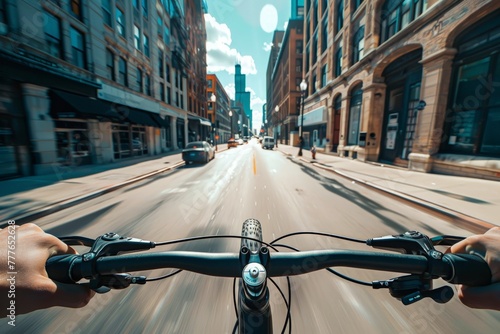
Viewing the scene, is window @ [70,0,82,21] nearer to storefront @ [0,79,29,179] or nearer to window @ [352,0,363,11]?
storefront @ [0,79,29,179]

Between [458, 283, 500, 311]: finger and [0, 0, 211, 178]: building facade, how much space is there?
517 inches

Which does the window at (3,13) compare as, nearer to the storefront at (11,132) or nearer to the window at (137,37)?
the storefront at (11,132)

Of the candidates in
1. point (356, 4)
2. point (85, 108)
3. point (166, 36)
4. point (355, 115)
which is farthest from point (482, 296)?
point (166, 36)

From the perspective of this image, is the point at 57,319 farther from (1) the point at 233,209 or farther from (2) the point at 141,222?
(1) the point at 233,209

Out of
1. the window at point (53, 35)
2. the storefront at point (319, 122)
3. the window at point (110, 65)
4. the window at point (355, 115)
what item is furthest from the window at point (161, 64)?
the window at point (355, 115)

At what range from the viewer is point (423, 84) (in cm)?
925

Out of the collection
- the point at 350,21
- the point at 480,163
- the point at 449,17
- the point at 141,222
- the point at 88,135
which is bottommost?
the point at 141,222

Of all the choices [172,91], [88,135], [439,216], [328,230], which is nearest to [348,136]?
[439,216]

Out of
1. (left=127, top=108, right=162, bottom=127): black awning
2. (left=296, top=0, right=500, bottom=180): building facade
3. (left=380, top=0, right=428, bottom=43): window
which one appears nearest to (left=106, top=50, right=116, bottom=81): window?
(left=127, top=108, right=162, bottom=127): black awning

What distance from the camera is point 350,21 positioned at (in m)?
15.5

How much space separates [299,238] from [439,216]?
3.93m

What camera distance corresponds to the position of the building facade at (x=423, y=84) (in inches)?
293

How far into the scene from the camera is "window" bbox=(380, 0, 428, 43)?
1014 centimetres

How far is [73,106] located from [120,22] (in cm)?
1013
